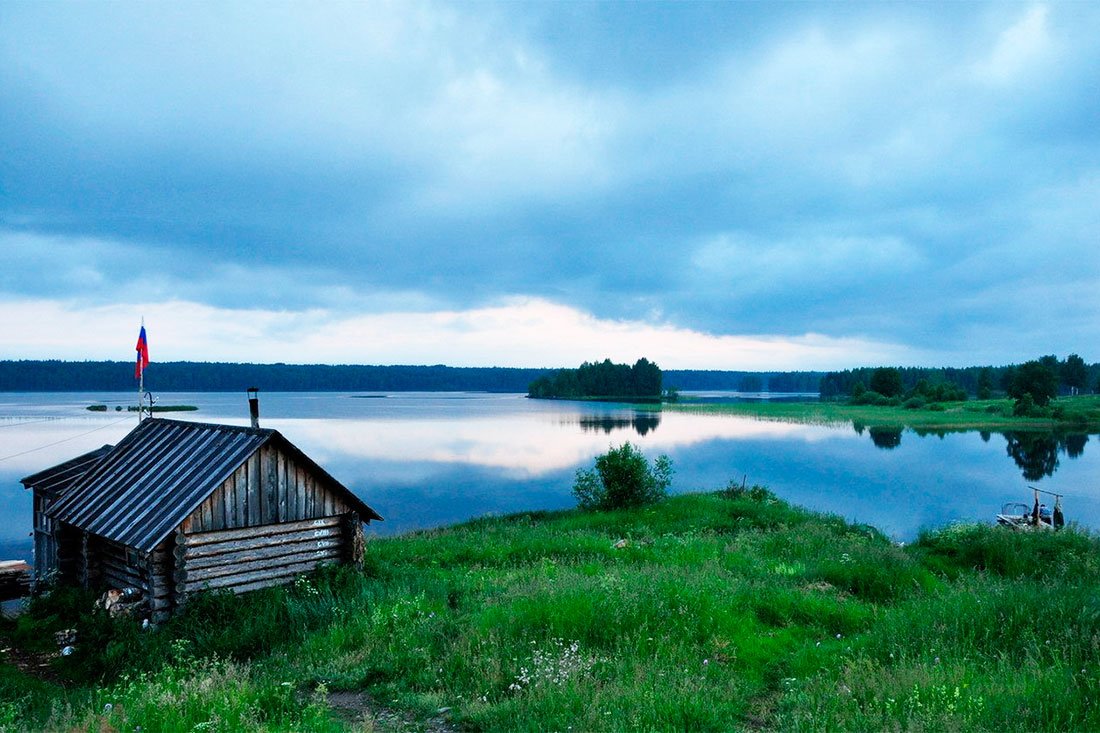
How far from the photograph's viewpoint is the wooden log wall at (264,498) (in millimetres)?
13367

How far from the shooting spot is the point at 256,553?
14.0m

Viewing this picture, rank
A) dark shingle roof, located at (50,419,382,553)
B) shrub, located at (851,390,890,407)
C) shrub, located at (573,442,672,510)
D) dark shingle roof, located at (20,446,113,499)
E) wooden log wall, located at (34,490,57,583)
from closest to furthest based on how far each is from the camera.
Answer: dark shingle roof, located at (50,419,382,553), wooden log wall, located at (34,490,57,583), dark shingle roof, located at (20,446,113,499), shrub, located at (573,442,672,510), shrub, located at (851,390,890,407)

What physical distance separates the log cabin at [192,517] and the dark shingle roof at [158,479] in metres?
0.03

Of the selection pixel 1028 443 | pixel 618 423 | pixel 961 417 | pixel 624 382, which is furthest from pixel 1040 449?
pixel 624 382

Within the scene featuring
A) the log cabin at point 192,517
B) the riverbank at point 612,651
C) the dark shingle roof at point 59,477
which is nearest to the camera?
the riverbank at point 612,651

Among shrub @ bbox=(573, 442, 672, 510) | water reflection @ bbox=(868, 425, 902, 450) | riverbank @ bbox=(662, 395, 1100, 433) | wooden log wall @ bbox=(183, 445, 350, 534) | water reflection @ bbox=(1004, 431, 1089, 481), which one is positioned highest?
wooden log wall @ bbox=(183, 445, 350, 534)

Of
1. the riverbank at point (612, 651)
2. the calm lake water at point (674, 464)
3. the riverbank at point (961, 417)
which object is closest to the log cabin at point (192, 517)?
the riverbank at point (612, 651)

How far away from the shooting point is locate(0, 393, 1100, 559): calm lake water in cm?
3766

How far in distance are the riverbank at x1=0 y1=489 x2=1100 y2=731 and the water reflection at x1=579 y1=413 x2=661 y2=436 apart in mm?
67709

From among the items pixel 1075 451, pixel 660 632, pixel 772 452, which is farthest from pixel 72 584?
pixel 1075 451

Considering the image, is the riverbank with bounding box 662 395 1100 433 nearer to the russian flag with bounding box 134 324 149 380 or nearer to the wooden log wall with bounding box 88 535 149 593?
the russian flag with bounding box 134 324 149 380

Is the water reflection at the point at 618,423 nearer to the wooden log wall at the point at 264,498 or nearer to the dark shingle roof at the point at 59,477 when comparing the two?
the dark shingle roof at the point at 59,477

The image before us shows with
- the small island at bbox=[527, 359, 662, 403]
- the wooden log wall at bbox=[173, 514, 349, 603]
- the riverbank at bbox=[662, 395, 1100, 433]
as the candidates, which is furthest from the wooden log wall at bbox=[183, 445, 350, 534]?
the small island at bbox=[527, 359, 662, 403]

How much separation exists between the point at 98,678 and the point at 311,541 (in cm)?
464
